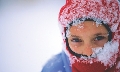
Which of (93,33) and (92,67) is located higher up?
(93,33)

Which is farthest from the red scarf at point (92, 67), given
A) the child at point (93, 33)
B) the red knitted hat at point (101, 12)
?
the red knitted hat at point (101, 12)

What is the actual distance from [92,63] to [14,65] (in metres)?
0.46

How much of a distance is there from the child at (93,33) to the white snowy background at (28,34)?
0.35 ft

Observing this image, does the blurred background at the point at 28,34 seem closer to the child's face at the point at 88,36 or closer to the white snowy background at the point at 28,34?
the white snowy background at the point at 28,34

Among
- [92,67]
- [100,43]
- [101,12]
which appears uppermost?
[101,12]

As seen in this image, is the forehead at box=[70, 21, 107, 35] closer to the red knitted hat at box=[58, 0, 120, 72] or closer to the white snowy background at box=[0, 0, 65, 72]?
the red knitted hat at box=[58, 0, 120, 72]

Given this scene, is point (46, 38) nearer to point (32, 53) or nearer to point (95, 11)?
point (32, 53)

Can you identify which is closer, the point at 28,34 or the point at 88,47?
the point at 88,47

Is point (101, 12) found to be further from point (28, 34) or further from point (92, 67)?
point (28, 34)

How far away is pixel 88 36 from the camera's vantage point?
98cm

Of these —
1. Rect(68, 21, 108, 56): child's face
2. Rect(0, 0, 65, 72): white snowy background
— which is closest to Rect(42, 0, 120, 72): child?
Rect(68, 21, 108, 56): child's face

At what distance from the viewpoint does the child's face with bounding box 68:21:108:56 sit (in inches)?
38.4

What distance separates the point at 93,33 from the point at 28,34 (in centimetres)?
40

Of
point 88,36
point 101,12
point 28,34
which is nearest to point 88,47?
point 88,36
